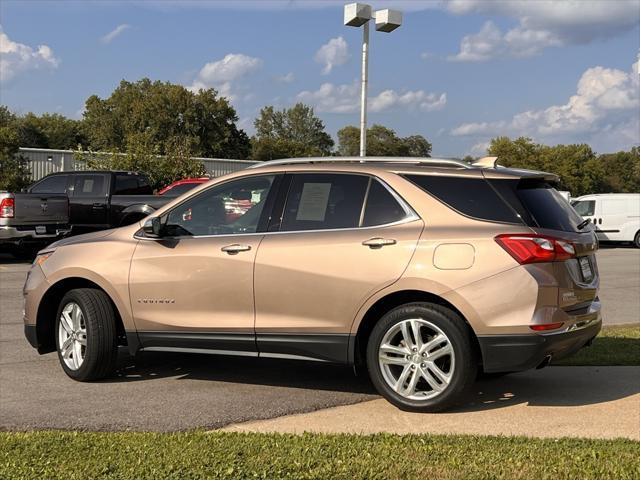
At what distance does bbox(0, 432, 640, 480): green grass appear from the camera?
3979 millimetres

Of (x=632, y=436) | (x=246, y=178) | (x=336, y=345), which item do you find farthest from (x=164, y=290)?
(x=632, y=436)

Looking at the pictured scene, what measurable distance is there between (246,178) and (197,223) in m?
0.55

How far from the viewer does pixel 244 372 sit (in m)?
6.81

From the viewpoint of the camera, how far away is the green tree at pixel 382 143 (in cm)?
9581

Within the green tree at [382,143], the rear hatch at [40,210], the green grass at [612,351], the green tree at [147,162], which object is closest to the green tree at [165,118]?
the green tree at [382,143]

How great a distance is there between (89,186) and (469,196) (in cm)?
1563

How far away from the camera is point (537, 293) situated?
16.6 feet

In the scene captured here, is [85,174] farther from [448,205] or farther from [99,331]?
[448,205]

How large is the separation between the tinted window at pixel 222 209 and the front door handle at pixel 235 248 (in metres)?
0.18

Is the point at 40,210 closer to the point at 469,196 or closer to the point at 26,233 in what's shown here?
the point at 26,233

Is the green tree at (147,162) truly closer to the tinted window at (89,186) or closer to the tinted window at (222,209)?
the tinted window at (89,186)

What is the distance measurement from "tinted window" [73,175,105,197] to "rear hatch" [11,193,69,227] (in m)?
2.96

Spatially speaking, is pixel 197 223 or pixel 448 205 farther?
pixel 197 223

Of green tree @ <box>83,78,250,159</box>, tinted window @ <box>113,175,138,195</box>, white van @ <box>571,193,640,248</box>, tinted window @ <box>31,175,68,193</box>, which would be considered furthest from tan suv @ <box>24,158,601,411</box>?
green tree @ <box>83,78,250,159</box>
